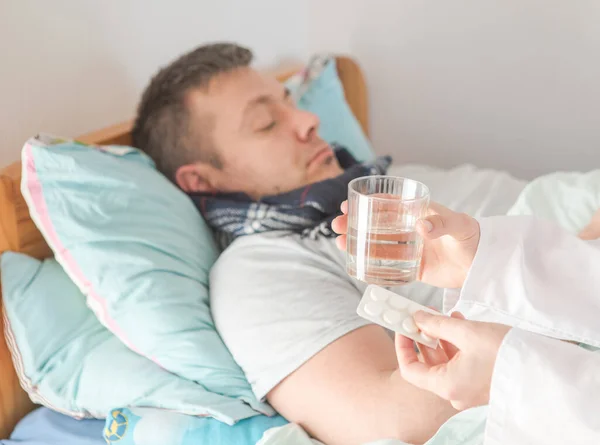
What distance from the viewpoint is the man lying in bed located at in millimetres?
820

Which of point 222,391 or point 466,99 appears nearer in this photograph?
point 222,391

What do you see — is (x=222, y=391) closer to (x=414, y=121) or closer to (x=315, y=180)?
(x=315, y=180)

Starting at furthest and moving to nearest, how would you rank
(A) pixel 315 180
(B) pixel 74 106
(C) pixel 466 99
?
(C) pixel 466 99 < (B) pixel 74 106 < (A) pixel 315 180

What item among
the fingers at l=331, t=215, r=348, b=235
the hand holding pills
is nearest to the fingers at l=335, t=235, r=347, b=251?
the fingers at l=331, t=215, r=348, b=235

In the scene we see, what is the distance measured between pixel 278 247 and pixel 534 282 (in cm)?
46

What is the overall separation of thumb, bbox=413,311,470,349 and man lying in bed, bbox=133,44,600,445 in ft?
0.51

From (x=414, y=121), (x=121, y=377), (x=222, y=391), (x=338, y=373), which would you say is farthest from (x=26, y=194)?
(x=414, y=121)

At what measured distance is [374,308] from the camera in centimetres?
72

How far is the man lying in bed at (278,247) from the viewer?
82 centimetres

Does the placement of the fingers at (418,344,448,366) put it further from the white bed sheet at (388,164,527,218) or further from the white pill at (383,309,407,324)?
the white bed sheet at (388,164,527,218)

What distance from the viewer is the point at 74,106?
132cm

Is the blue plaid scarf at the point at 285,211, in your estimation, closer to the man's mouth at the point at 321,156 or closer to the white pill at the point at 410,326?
the man's mouth at the point at 321,156

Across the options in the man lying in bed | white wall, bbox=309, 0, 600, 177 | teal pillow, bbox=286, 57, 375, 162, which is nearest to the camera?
the man lying in bed

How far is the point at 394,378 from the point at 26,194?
0.61 metres
